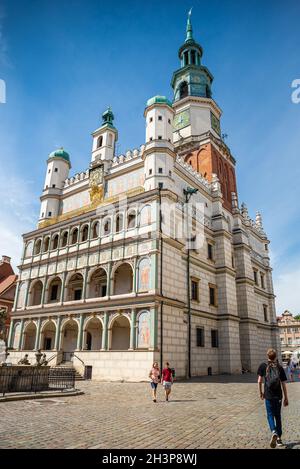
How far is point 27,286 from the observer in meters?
35.3

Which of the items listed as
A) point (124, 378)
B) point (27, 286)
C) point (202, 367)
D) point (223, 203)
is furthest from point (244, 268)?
point (27, 286)

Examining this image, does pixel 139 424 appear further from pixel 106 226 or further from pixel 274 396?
pixel 106 226

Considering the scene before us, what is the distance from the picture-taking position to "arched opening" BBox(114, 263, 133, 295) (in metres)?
29.3

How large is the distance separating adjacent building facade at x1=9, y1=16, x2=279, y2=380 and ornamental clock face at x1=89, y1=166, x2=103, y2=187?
15 centimetres

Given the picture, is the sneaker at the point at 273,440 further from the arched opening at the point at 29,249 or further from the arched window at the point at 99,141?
the arched window at the point at 99,141

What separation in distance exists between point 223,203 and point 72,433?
112ft

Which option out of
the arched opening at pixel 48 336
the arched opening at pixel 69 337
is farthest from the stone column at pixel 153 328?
the arched opening at pixel 48 336

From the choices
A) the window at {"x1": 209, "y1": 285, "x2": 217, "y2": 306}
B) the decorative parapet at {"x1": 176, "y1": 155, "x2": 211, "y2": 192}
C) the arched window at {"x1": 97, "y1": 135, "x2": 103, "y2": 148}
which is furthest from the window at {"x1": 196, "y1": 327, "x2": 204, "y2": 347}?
the arched window at {"x1": 97, "y1": 135, "x2": 103, "y2": 148}

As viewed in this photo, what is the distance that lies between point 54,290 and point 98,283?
7202 millimetres

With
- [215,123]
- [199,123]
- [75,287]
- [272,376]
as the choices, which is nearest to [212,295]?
[75,287]

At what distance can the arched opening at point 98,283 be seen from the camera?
3066 cm

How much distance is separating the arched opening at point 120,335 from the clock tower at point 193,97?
2595 cm

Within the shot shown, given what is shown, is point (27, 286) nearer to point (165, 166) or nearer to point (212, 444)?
point (165, 166)

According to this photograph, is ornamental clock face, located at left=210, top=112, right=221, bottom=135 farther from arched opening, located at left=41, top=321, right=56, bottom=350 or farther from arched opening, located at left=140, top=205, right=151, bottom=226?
arched opening, located at left=41, top=321, right=56, bottom=350
